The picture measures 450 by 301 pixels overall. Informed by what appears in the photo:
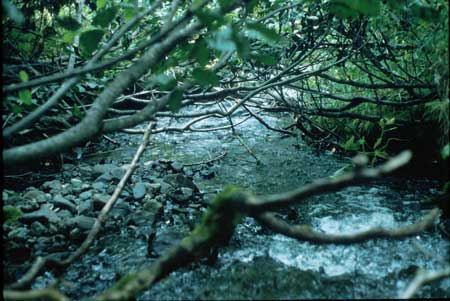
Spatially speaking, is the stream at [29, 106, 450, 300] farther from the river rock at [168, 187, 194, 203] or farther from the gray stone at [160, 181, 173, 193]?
the gray stone at [160, 181, 173, 193]

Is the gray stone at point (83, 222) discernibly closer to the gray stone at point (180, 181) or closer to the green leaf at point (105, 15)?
the gray stone at point (180, 181)

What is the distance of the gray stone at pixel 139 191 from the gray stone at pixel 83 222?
2.13 feet

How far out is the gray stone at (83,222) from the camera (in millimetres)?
2916

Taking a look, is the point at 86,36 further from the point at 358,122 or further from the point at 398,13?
the point at 358,122

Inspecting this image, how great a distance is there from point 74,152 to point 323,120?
385 centimetres

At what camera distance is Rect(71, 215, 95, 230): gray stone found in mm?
2916

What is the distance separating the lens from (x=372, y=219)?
10.4 feet

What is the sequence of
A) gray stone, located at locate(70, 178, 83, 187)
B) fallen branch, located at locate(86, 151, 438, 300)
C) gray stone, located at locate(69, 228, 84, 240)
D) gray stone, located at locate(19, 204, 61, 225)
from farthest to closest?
gray stone, located at locate(70, 178, 83, 187)
gray stone, located at locate(19, 204, 61, 225)
gray stone, located at locate(69, 228, 84, 240)
fallen branch, located at locate(86, 151, 438, 300)

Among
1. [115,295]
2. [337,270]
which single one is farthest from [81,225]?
[337,270]

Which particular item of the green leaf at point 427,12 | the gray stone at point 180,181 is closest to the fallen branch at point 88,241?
the gray stone at point 180,181

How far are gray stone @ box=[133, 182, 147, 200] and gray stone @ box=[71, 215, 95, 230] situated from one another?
65 cm

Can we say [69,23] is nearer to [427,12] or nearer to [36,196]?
[427,12]

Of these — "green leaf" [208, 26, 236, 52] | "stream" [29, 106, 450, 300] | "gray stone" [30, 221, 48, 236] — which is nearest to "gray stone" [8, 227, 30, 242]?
"gray stone" [30, 221, 48, 236]

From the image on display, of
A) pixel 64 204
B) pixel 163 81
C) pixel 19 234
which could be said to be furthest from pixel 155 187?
pixel 163 81
